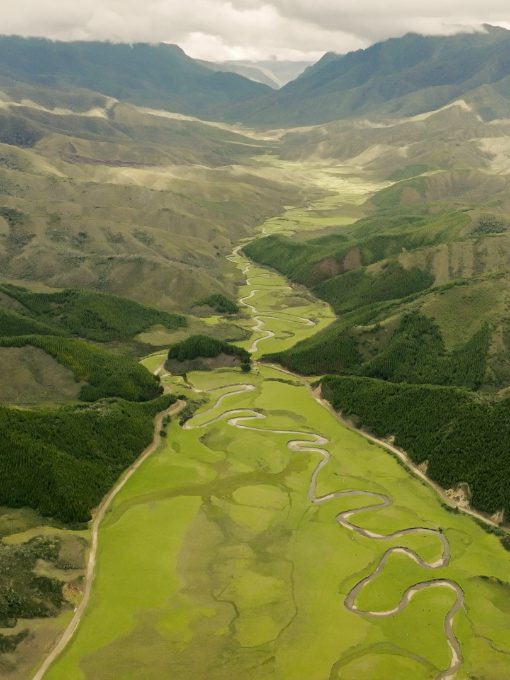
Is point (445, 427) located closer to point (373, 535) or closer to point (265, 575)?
point (373, 535)

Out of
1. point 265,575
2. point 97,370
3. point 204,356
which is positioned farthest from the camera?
point 204,356

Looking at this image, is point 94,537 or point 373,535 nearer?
point 94,537

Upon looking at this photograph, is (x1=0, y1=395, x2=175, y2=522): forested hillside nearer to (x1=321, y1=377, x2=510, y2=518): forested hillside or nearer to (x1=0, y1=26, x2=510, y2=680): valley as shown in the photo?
(x1=0, y1=26, x2=510, y2=680): valley

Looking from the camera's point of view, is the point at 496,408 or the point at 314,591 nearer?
the point at 314,591

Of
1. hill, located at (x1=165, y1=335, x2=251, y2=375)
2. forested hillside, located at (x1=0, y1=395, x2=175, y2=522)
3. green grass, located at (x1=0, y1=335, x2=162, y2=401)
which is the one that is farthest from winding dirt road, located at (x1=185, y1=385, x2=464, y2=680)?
hill, located at (x1=165, y1=335, x2=251, y2=375)

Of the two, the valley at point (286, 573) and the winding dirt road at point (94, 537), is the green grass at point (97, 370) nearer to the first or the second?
the winding dirt road at point (94, 537)

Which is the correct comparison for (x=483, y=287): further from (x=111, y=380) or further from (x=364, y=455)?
(x=111, y=380)

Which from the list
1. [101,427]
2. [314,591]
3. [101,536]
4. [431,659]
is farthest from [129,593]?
[101,427]

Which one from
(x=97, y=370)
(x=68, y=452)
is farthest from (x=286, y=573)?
(x=97, y=370)

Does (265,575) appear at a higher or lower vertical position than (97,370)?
higher

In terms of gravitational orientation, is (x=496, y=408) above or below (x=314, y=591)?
above
